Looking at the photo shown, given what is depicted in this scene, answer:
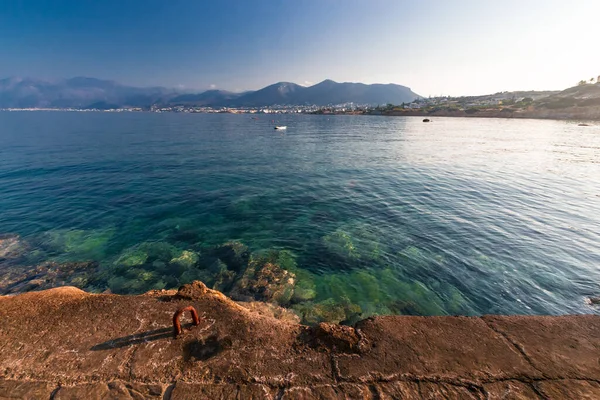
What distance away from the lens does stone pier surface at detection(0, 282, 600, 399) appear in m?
4.71

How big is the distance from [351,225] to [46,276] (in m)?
16.4

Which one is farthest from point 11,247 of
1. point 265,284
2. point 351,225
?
point 351,225

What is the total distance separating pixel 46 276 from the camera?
1133 centimetres

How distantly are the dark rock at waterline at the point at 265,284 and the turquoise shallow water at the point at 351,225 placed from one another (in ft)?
1.83

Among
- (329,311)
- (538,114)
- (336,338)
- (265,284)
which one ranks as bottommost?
(329,311)

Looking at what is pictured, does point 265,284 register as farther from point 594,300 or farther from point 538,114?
point 538,114

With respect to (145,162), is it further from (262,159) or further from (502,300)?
(502,300)

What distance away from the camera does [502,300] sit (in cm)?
971

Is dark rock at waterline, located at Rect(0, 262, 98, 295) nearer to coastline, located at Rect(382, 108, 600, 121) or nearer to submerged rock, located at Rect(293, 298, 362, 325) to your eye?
submerged rock, located at Rect(293, 298, 362, 325)

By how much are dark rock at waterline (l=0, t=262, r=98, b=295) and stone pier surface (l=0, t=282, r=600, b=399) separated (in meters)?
4.71

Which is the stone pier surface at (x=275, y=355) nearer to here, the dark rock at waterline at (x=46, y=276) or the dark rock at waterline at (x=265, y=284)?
the dark rock at waterline at (x=265, y=284)

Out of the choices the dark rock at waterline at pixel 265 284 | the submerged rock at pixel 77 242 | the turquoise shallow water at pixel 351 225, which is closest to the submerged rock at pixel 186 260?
the turquoise shallow water at pixel 351 225

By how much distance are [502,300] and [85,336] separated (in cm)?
1418

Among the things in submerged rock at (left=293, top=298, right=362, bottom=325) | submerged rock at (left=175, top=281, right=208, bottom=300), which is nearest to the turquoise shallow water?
submerged rock at (left=293, top=298, right=362, bottom=325)
